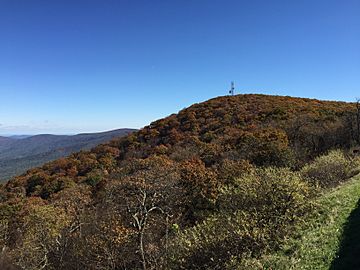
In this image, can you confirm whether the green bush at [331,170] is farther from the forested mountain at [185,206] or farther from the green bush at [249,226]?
the green bush at [249,226]

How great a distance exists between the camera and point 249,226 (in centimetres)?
1320

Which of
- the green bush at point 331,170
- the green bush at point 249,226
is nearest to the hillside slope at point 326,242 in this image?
the green bush at point 249,226

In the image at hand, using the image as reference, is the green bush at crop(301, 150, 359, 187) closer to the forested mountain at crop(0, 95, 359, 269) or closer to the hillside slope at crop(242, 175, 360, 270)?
the forested mountain at crop(0, 95, 359, 269)

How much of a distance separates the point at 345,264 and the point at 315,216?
13.3ft

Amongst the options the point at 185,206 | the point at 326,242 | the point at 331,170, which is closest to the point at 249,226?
the point at 326,242

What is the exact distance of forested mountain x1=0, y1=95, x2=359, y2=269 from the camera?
1370 centimetres

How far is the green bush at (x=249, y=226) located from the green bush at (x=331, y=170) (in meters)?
5.04

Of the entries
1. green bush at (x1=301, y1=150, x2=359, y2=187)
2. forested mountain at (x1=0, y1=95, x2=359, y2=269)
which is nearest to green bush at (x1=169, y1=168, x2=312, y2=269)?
forested mountain at (x1=0, y1=95, x2=359, y2=269)

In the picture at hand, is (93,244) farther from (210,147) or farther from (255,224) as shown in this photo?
(210,147)

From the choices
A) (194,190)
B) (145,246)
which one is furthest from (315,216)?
(194,190)

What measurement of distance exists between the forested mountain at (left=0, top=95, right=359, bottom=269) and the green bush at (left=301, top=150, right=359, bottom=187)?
13 centimetres

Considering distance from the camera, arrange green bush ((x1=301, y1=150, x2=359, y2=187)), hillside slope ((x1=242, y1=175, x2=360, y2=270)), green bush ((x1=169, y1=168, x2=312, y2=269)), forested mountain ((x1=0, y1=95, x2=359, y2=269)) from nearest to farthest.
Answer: hillside slope ((x1=242, y1=175, x2=360, y2=270)) < green bush ((x1=169, y1=168, x2=312, y2=269)) < forested mountain ((x1=0, y1=95, x2=359, y2=269)) < green bush ((x1=301, y1=150, x2=359, y2=187))

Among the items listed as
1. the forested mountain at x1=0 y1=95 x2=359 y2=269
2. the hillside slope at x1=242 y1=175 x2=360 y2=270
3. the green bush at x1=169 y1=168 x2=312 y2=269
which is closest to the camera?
the hillside slope at x1=242 y1=175 x2=360 y2=270

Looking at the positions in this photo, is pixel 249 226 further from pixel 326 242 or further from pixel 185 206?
pixel 185 206
